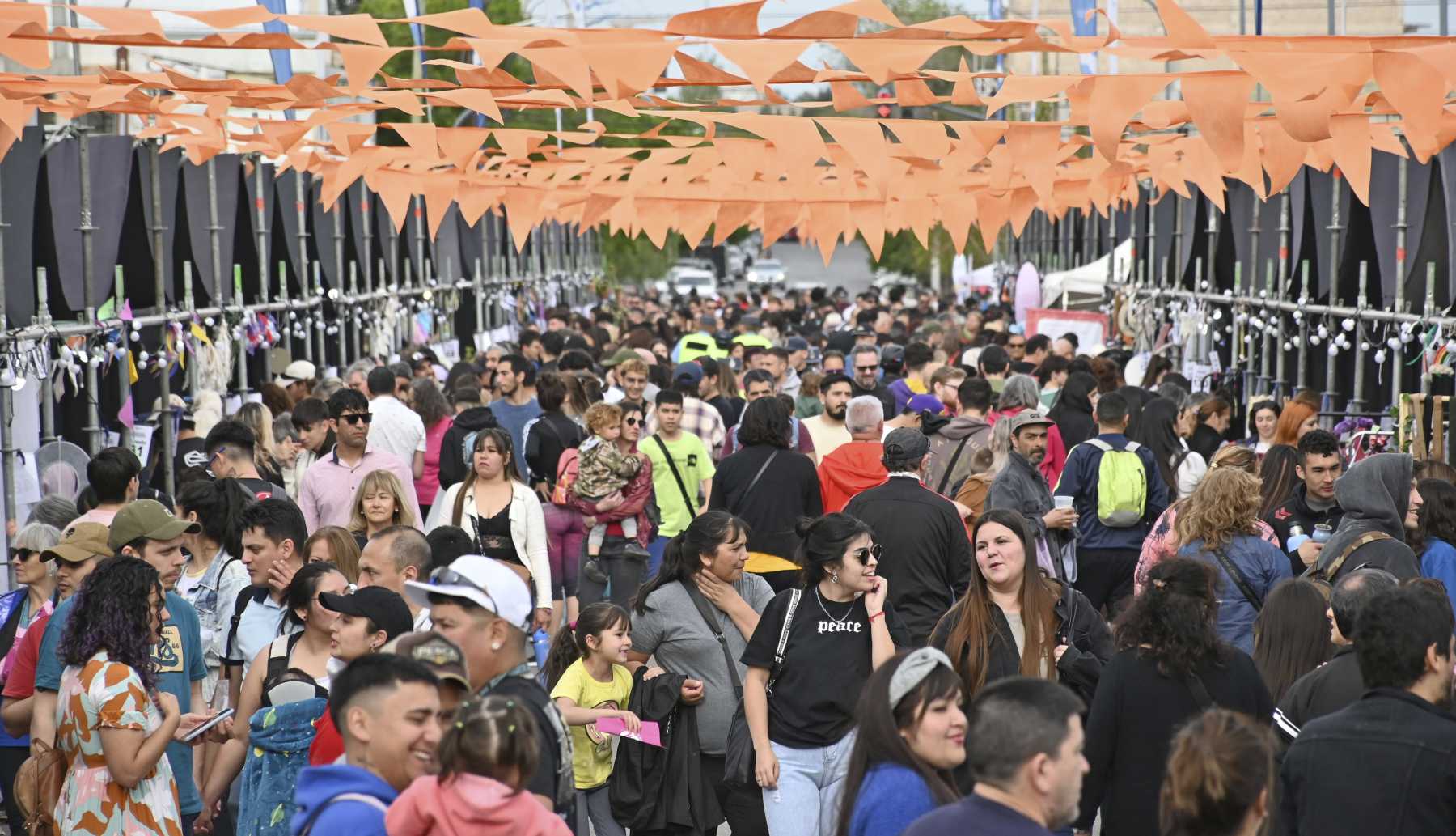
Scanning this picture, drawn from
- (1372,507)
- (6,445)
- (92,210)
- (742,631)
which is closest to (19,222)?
(6,445)

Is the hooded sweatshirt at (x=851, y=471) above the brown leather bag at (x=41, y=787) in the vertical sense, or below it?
above

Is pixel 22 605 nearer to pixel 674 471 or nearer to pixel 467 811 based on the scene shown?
pixel 467 811

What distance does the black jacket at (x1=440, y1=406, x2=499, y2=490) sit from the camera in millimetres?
10711

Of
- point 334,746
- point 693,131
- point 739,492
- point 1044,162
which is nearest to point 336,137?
point 739,492

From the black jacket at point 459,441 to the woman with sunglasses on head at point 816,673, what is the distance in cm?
502

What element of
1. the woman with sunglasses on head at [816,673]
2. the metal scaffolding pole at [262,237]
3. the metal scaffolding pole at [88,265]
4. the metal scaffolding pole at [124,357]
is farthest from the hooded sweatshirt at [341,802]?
the metal scaffolding pole at [262,237]

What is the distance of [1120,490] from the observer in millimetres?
9117

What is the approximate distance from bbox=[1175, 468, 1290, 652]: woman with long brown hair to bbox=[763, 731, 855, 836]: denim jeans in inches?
74.3

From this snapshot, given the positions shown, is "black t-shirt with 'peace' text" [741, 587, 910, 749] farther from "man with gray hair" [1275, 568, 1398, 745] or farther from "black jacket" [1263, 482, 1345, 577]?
"black jacket" [1263, 482, 1345, 577]

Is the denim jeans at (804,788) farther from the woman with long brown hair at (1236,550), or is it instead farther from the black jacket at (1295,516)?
the black jacket at (1295,516)

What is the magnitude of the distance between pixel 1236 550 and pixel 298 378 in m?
10.1

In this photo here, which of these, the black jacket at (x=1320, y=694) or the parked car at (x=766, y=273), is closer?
the black jacket at (x=1320, y=694)

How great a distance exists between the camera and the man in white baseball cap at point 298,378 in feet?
46.4

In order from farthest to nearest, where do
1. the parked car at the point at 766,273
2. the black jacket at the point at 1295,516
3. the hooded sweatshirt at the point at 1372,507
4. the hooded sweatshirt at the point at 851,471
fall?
the parked car at the point at 766,273 → the hooded sweatshirt at the point at 851,471 → the black jacket at the point at 1295,516 → the hooded sweatshirt at the point at 1372,507
